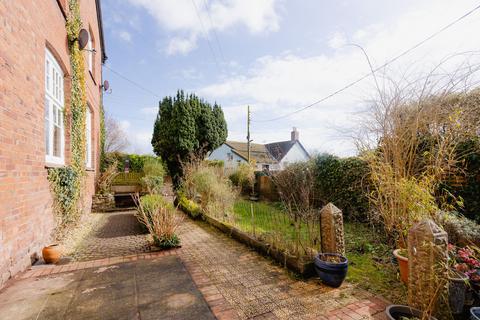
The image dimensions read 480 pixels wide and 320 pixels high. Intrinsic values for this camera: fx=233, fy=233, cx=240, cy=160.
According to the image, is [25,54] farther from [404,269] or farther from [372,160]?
[404,269]

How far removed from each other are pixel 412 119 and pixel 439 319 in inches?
125

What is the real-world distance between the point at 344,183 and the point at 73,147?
8198 mm

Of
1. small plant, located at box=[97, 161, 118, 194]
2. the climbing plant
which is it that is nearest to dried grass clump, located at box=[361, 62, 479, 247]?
the climbing plant

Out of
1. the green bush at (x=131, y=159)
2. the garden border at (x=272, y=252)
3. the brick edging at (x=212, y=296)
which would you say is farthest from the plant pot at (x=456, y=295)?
the green bush at (x=131, y=159)

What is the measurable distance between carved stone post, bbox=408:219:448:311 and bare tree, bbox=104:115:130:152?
102ft

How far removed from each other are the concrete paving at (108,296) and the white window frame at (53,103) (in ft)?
9.40

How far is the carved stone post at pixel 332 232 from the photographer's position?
11.8 feet

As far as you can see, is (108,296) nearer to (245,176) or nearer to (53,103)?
(53,103)

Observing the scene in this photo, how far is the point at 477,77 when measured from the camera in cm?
375

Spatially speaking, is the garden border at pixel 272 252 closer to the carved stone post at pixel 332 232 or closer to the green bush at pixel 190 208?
the carved stone post at pixel 332 232

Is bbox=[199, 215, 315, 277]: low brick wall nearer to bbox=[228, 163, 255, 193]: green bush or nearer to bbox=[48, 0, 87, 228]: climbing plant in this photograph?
bbox=[48, 0, 87, 228]: climbing plant

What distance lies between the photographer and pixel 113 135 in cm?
2933

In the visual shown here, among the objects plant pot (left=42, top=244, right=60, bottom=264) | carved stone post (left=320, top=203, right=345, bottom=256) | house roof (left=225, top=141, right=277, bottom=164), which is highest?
house roof (left=225, top=141, right=277, bottom=164)

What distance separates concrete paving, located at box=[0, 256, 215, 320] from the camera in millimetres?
2524
